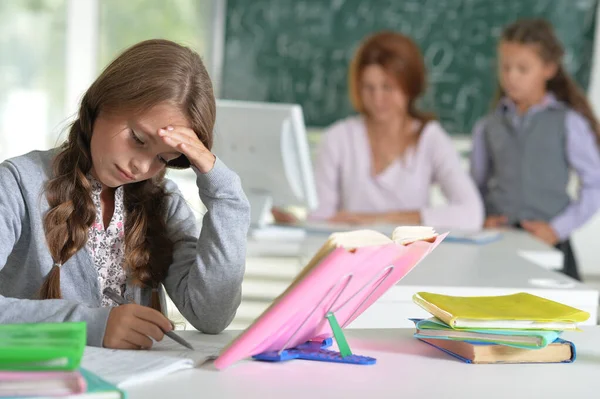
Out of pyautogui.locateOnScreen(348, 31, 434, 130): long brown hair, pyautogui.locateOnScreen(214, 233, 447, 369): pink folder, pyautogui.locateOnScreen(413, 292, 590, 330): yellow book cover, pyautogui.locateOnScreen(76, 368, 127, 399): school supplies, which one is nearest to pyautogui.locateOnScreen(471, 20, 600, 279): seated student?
pyautogui.locateOnScreen(348, 31, 434, 130): long brown hair

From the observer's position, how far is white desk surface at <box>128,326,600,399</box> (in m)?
1.15

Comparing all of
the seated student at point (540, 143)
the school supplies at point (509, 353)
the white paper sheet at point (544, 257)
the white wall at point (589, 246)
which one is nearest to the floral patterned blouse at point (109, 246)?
the school supplies at point (509, 353)

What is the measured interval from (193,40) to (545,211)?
7.28 feet

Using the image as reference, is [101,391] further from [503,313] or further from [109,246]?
[503,313]

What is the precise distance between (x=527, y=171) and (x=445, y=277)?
1.66 metres

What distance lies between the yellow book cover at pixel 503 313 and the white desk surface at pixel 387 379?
0.06m

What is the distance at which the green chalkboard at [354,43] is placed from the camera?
15.9 ft

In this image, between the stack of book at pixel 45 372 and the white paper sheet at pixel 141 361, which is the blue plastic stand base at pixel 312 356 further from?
the stack of book at pixel 45 372

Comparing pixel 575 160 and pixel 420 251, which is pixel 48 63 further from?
pixel 420 251

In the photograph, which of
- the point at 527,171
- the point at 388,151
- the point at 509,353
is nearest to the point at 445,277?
the point at 509,353

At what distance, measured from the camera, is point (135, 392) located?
110 centimetres

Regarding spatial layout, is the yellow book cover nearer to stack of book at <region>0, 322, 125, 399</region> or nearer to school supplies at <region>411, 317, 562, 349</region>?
school supplies at <region>411, 317, 562, 349</region>

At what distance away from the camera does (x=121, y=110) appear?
4.73 feet

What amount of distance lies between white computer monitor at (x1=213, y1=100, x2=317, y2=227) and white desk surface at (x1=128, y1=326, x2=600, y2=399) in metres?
1.60
